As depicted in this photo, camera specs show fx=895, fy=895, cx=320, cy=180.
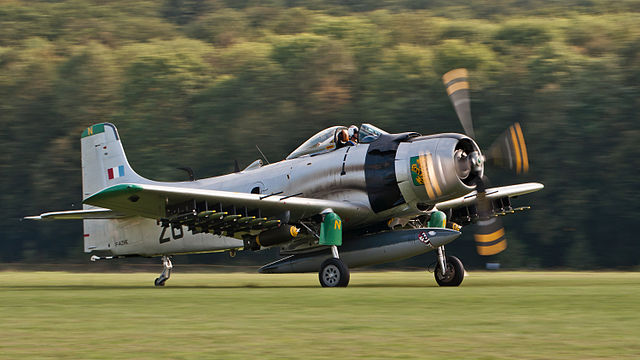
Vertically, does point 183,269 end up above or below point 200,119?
below

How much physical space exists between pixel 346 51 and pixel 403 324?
4136 cm

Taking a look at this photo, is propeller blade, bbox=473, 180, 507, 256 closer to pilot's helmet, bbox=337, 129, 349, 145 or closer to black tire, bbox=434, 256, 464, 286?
black tire, bbox=434, 256, 464, 286

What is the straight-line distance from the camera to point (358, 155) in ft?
60.6

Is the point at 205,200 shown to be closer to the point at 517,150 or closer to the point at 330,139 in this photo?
the point at 330,139

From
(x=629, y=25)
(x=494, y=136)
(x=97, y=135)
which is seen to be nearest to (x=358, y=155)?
(x=97, y=135)

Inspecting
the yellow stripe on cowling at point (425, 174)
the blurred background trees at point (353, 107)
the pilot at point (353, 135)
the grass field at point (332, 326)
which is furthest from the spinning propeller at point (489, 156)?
the blurred background trees at point (353, 107)

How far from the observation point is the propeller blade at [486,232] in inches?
701

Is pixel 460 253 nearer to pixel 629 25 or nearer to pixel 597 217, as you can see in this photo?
pixel 597 217

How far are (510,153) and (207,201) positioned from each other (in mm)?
6170

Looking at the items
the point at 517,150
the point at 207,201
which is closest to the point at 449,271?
the point at 517,150

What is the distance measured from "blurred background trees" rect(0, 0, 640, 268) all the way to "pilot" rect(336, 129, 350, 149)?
2173 cm

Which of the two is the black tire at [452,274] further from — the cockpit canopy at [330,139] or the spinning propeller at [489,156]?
the cockpit canopy at [330,139]

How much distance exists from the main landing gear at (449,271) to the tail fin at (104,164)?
8.21 meters

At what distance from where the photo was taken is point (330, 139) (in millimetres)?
19219
